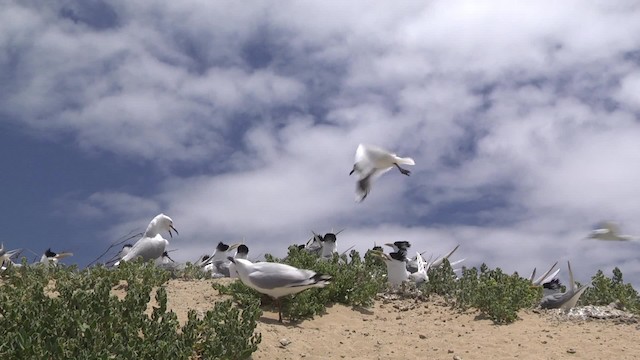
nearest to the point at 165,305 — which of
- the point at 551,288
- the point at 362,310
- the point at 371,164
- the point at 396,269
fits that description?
the point at 362,310

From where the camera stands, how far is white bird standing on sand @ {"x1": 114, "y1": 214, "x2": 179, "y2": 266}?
13859mm

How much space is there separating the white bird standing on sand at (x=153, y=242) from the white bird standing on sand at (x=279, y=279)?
4.53m

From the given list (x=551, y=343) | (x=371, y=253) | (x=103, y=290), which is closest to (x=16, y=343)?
(x=103, y=290)

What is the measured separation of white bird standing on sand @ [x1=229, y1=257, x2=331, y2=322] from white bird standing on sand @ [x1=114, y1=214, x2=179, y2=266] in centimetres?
453

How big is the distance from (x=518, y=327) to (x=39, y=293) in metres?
5.96

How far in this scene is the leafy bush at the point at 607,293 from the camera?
11.5m

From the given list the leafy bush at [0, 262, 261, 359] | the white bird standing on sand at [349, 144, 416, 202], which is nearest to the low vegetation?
the leafy bush at [0, 262, 261, 359]

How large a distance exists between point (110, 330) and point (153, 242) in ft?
23.1

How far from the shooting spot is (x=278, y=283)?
9.34 meters

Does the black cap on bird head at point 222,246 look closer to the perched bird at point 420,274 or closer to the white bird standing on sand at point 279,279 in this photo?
the perched bird at point 420,274

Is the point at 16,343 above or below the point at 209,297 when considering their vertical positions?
below

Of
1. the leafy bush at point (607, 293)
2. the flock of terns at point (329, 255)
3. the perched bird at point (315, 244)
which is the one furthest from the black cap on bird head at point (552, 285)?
the perched bird at point (315, 244)

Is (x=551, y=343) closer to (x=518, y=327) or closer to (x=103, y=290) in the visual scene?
(x=518, y=327)

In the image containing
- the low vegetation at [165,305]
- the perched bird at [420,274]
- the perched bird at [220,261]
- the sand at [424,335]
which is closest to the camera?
the low vegetation at [165,305]
